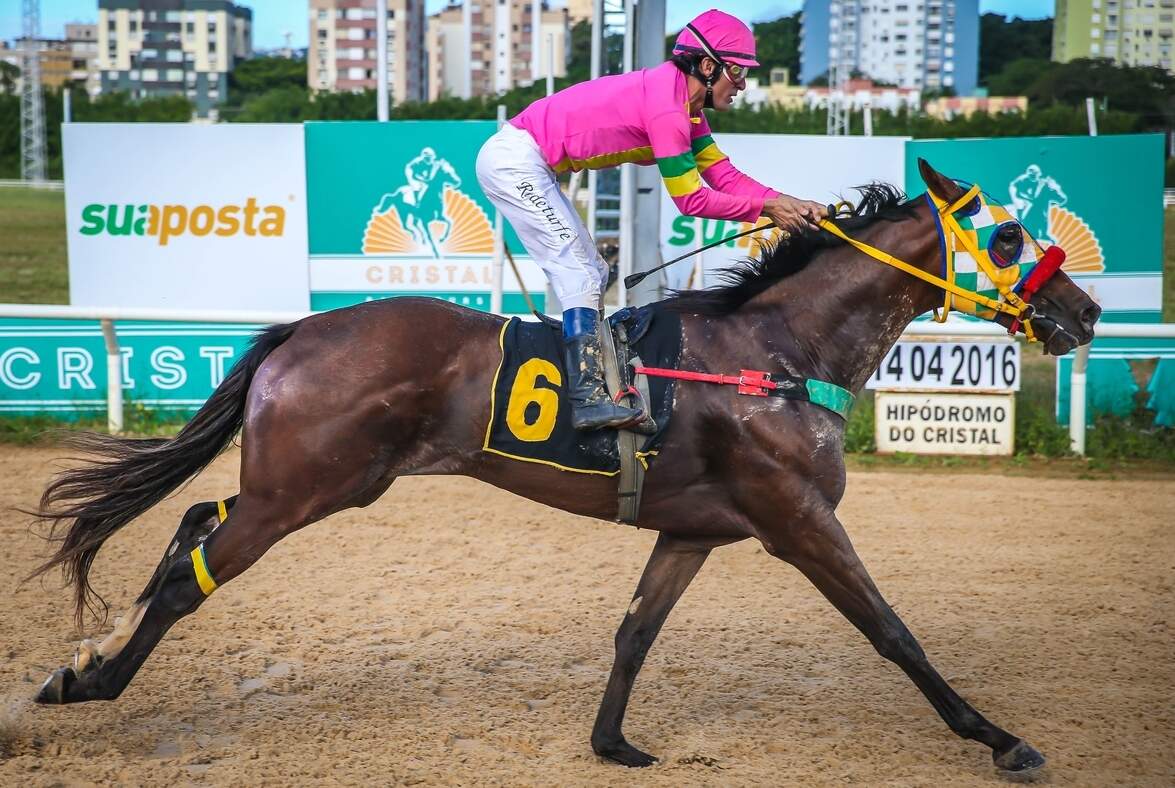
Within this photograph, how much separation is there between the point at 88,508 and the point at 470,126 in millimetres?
5508

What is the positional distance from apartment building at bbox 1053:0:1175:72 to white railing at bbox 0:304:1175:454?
4.68m

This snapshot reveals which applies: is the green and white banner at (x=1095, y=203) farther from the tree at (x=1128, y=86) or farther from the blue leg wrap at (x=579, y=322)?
the blue leg wrap at (x=579, y=322)

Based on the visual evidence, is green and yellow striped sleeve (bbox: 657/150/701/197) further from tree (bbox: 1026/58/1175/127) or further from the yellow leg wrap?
tree (bbox: 1026/58/1175/127)

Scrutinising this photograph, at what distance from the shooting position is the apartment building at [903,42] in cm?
3713

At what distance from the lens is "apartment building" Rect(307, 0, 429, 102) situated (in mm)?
54500

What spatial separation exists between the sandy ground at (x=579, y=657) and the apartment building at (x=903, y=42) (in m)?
31.3

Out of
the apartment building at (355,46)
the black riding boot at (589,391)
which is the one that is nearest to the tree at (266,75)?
the apartment building at (355,46)

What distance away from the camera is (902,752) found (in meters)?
4.00

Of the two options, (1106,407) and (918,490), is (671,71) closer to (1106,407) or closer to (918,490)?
(918,490)

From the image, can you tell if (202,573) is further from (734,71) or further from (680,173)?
(734,71)

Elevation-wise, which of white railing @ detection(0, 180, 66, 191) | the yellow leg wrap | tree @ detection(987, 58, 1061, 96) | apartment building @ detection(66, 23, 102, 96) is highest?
apartment building @ detection(66, 23, 102, 96)

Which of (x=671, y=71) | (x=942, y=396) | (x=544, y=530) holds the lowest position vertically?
(x=544, y=530)

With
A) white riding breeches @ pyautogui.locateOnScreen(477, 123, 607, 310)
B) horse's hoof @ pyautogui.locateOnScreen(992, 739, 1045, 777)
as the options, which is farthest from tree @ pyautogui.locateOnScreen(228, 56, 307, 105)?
horse's hoof @ pyautogui.locateOnScreen(992, 739, 1045, 777)

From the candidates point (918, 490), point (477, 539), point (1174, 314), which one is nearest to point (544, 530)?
point (477, 539)
